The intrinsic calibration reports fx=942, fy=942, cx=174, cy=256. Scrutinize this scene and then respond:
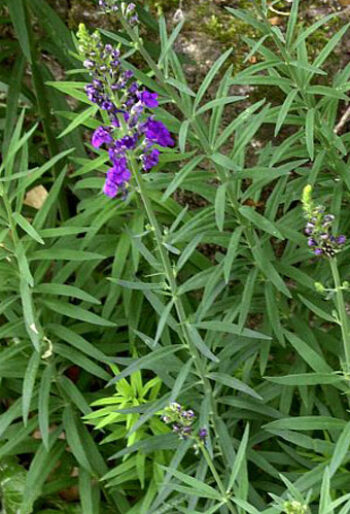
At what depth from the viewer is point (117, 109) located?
2.66 m

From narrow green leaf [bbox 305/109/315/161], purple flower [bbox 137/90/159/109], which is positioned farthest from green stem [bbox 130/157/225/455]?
narrow green leaf [bbox 305/109/315/161]

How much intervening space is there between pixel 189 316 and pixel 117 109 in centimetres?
109

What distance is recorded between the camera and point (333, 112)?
11.0 ft

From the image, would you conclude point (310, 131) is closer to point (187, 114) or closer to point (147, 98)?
point (187, 114)

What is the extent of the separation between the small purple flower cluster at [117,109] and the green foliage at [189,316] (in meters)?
0.12

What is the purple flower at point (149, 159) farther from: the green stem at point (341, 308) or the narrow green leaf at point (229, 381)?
the narrow green leaf at point (229, 381)

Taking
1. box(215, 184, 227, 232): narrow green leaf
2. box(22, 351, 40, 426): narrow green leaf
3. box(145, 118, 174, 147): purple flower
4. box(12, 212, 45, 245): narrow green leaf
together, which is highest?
box(145, 118, 174, 147): purple flower

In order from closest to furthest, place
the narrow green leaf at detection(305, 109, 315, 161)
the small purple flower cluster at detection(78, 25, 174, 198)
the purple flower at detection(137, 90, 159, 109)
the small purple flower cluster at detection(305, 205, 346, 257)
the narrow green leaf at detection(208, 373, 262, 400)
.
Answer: the small purple flower cluster at detection(305, 205, 346, 257)
the small purple flower cluster at detection(78, 25, 174, 198)
the purple flower at detection(137, 90, 159, 109)
the narrow green leaf at detection(305, 109, 315, 161)
the narrow green leaf at detection(208, 373, 262, 400)

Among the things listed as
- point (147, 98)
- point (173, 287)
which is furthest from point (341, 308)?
point (147, 98)

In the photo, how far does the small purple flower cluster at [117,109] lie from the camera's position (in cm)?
259

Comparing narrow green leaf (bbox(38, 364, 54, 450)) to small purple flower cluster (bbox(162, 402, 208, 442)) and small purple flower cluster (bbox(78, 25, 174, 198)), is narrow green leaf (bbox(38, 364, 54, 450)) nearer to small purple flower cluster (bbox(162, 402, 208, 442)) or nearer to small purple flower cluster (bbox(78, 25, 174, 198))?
small purple flower cluster (bbox(162, 402, 208, 442))

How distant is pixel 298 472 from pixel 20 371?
113 centimetres

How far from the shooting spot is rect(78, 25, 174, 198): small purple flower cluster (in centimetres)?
259

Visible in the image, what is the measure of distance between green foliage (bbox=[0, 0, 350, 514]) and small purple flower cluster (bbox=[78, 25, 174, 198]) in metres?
0.12
